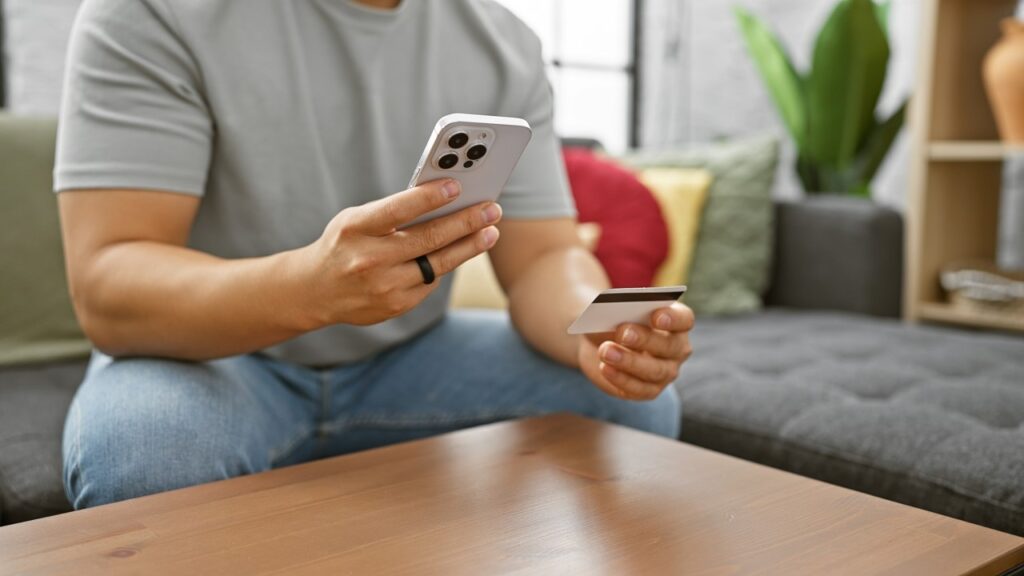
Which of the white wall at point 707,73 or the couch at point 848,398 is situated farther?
the white wall at point 707,73

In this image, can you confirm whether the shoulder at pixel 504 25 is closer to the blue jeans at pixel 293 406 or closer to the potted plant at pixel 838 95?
the blue jeans at pixel 293 406

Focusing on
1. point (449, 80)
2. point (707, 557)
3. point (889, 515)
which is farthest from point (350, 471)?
point (449, 80)

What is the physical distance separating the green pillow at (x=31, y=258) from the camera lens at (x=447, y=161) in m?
0.95

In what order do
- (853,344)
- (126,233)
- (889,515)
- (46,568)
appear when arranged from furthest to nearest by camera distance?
(853,344), (126,233), (889,515), (46,568)

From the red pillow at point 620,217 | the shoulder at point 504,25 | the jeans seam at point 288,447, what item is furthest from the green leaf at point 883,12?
the jeans seam at point 288,447

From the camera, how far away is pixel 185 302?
83 centimetres

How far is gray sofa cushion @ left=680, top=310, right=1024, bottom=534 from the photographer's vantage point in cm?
96

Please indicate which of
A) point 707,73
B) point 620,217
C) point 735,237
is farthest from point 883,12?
point 620,217

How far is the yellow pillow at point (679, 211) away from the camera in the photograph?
6.09 ft

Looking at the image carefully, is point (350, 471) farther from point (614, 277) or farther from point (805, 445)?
point (614, 277)

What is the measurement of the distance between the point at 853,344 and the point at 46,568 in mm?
1323

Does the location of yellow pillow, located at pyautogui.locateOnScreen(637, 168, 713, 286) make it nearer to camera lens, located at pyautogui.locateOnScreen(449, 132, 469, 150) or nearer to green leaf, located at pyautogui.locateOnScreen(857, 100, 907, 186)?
green leaf, located at pyautogui.locateOnScreen(857, 100, 907, 186)

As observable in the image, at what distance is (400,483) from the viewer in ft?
2.36

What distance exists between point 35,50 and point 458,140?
1.41 meters
